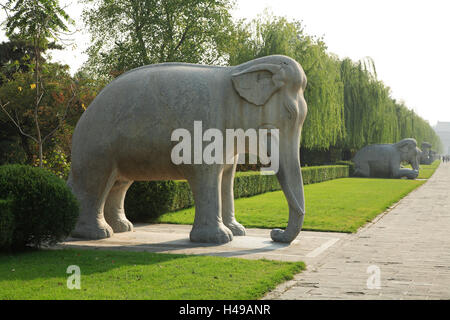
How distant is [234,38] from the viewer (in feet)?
84.8

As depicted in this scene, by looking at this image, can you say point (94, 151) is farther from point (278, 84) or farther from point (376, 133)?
point (376, 133)

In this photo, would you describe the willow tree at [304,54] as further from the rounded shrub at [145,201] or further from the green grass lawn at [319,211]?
the rounded shrub at [145,201]

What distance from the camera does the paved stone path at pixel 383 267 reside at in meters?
4.92

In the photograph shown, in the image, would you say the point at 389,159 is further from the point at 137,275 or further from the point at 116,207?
the point at 137,275

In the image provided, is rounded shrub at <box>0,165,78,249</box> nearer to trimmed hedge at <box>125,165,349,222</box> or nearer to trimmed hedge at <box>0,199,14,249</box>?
trimmed hedge at <box>0,199,14,249</box>

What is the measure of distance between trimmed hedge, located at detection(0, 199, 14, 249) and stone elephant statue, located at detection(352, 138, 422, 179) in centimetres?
2480

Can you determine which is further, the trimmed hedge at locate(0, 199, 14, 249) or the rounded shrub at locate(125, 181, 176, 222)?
the rounded shrub at locate(125, 181, 176, 222)

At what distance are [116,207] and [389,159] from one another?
2284 centimetres

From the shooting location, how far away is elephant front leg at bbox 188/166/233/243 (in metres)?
7.37

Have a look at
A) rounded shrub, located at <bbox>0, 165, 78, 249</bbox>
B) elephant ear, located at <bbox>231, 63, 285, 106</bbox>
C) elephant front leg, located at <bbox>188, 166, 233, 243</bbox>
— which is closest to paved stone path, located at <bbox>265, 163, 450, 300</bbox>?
elephant front leg, located at <bbox>188, 166, 233, 243</bbox>

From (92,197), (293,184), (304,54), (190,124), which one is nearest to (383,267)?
(293,184)

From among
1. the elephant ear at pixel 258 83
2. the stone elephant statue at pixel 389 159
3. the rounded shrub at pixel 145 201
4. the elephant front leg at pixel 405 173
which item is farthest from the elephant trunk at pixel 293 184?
the elephant front leg at pixel 405 173

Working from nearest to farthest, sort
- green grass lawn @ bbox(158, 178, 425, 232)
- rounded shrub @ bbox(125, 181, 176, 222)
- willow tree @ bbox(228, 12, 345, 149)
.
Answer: green grass lawn @ bbox(158, 178, 425, 232), rounded shrub @ bbox(125, 181, 176, 222), willow tree @ bbox(228, 12, 345, 149)
